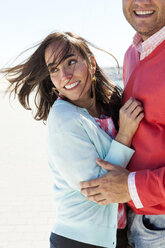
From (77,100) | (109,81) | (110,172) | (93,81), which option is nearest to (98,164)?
(110,172)

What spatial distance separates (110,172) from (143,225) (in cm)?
38

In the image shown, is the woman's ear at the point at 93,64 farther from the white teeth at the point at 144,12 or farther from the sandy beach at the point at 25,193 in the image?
the sandy beach at the point at 25,193

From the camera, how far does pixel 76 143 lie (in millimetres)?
2021

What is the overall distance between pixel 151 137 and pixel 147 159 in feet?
0.43

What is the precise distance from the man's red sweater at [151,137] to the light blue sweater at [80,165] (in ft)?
0.40

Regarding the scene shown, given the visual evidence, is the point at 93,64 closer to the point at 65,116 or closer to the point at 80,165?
the point at 65,116

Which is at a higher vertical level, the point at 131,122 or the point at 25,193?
the point at 131,122

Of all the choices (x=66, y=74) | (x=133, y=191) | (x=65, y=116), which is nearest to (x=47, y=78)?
(x=66, y=74)

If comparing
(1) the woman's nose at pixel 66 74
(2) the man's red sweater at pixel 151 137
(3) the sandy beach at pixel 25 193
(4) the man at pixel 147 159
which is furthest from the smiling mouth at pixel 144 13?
(3) the sandy beach at pixel 25 193

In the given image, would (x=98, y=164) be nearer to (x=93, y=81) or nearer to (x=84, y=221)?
(x=84, y=221)

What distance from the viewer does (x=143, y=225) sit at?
2.07 meters

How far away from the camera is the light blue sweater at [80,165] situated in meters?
2.02

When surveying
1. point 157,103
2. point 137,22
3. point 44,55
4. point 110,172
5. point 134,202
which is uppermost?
point 137,22

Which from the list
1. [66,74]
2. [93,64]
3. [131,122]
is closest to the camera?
[131,122]
